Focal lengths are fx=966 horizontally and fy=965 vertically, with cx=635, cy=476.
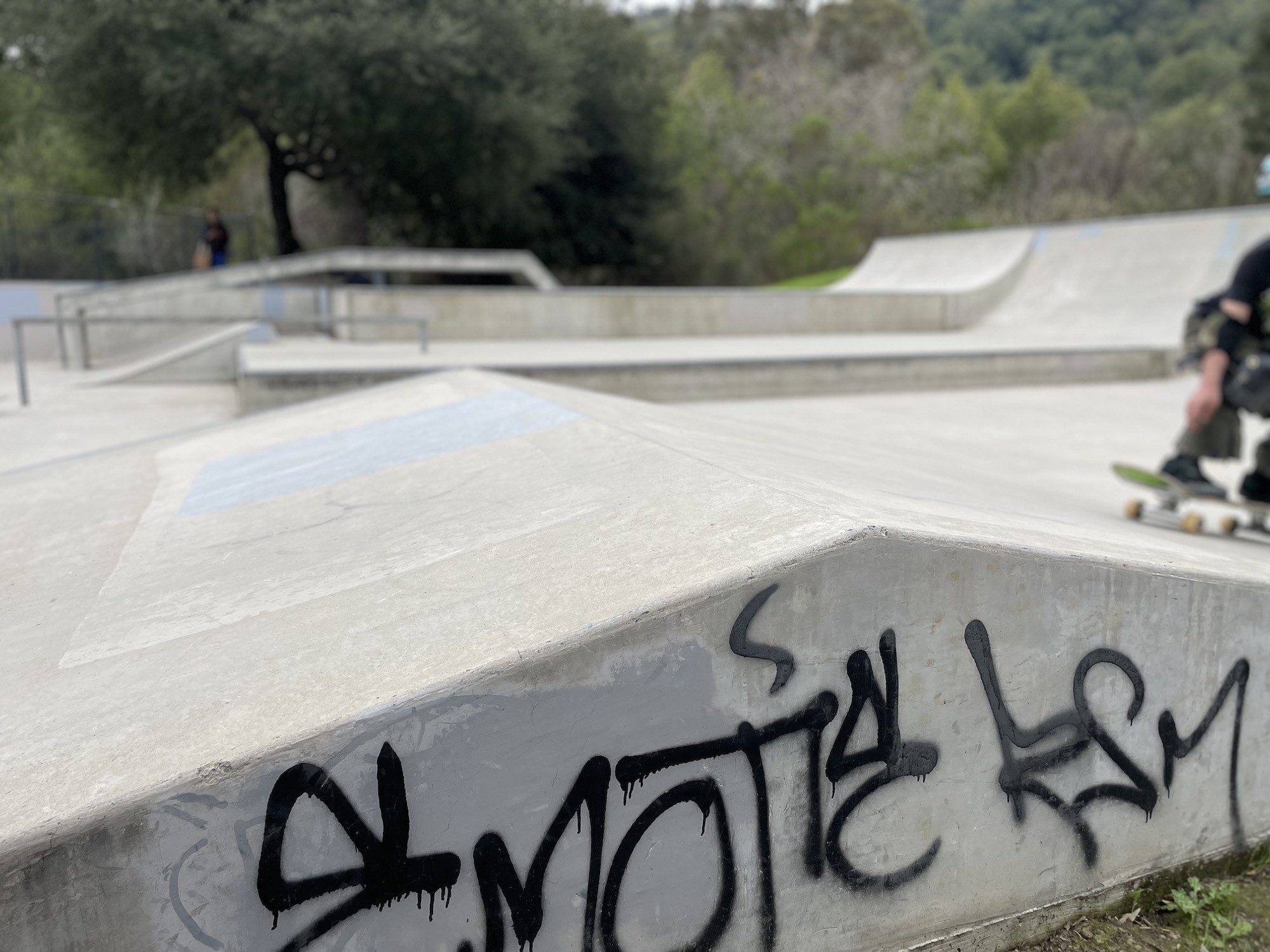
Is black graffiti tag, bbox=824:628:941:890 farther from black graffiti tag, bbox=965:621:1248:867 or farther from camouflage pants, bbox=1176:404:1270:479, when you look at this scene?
camouflage pants, bbox=1176:404:1270:479

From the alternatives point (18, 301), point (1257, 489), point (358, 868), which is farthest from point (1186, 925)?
point (18, 301)

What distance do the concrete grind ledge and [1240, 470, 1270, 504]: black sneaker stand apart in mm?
5084

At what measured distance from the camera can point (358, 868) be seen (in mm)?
1790

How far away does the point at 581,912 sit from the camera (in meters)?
1.94

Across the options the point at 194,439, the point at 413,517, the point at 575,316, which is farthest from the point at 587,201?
the point at 413,517

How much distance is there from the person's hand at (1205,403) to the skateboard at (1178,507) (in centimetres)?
36

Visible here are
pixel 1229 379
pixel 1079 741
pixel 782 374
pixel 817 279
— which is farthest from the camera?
pixel 817 279

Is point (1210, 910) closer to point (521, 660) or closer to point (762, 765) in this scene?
point (762, 765)

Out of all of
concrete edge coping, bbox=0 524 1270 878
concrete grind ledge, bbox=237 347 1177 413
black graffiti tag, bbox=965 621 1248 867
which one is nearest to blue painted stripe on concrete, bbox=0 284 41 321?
concrete grind ledge, bbox=237 347 1177 413

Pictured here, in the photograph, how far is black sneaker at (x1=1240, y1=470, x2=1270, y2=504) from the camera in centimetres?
448

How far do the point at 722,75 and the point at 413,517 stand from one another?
48717mm

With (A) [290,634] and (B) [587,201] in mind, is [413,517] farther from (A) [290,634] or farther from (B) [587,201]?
(B) [587,201]

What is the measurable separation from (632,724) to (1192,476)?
12.5 ft

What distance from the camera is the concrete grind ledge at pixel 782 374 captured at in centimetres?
777
